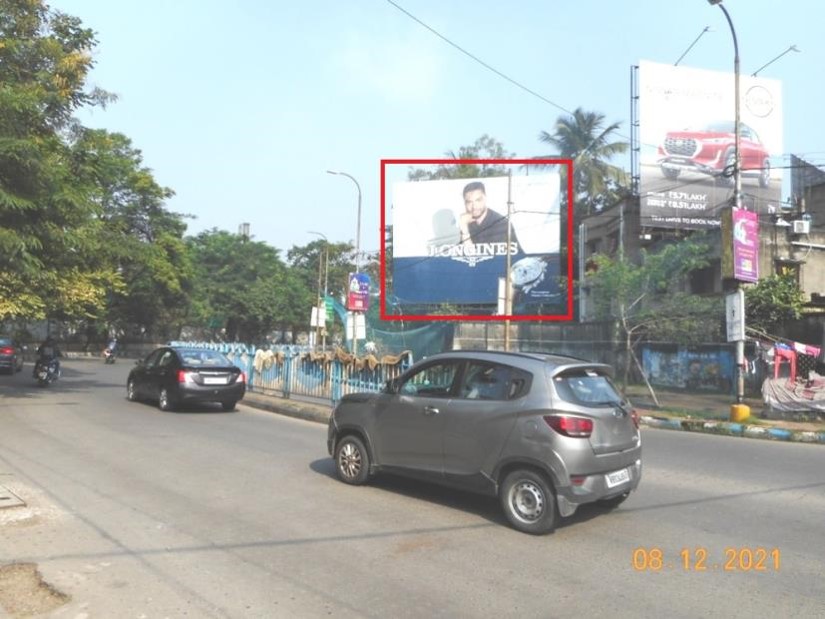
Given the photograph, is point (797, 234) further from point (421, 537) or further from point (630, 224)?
point (421, 537)

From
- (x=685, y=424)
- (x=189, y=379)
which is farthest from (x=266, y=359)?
(x=685, y=424)

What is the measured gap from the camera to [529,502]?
5926mm

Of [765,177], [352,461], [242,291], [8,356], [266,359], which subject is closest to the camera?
[352,461]

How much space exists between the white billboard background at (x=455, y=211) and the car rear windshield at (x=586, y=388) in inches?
1345

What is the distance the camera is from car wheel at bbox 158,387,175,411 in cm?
1452

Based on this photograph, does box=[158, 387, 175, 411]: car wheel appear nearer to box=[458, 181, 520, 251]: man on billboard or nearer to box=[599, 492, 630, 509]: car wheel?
box=[599, 492, 630, 509]: car wheel

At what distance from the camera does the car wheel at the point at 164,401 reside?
14517 millimetres

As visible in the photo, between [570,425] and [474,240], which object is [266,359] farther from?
[474,240]

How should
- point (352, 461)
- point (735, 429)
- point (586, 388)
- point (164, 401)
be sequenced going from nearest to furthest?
point (586, 388) < point (352, 461) < point (735, 429) < point (164, 401)

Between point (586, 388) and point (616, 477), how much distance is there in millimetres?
825

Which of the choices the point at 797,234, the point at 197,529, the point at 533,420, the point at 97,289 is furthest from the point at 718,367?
the point at 97,289

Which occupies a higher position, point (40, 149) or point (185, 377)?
point (40, 149)

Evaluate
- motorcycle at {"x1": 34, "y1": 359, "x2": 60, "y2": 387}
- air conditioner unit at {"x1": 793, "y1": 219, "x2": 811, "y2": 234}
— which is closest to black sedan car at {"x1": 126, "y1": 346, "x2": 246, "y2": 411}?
motorcycle at {"x1": 34, "y1": 359, "x2": 60, "y2": 387}

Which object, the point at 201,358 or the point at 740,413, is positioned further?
the point at 201,358
